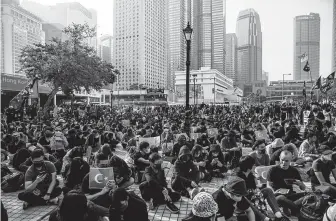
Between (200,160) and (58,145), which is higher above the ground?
(58,145)

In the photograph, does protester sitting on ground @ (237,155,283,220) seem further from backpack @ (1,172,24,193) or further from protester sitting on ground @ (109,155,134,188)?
backpack @ (1,172,24,193)

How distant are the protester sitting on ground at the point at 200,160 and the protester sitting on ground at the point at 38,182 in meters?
3.87

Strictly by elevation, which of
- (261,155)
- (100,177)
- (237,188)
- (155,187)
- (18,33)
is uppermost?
(18,33)

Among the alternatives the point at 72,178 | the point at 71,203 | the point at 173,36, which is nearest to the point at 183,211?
the point at 72,178

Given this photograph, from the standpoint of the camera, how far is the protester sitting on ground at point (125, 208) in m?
4.26

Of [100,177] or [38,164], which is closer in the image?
[100,177]

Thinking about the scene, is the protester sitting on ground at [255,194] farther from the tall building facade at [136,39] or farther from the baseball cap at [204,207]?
the tall building facade at [136,39]

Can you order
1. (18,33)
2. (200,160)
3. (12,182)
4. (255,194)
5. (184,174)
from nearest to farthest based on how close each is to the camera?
(255,194), (184,174), (12,182), (200,160), (18,33)

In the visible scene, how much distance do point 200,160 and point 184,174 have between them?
4.76 feet

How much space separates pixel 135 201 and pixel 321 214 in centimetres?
305

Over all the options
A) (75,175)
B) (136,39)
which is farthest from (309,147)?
(136,39)

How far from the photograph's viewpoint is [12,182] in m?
7.57

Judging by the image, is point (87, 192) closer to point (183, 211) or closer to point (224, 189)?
point (183, 211)

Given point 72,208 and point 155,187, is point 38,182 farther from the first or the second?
point 72,208
